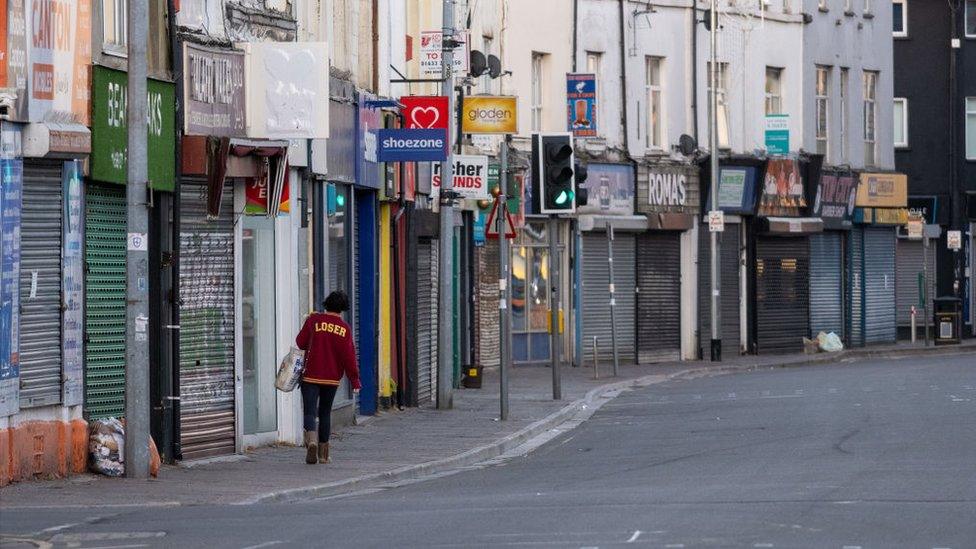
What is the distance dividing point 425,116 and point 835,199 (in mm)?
26344

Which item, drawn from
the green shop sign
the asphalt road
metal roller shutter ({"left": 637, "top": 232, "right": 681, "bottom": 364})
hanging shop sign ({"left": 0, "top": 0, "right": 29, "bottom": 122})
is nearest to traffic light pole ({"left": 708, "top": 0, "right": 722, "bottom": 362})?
metal roller shutter ({"left": 637, "top": 232, "right": 681, "bottom": 364})

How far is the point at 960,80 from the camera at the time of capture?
59062mm

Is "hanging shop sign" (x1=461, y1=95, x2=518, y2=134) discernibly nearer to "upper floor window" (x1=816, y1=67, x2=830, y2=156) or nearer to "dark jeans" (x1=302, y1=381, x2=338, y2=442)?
"dark jeans" (x1=302, y1=381, x2=338, y2=442)

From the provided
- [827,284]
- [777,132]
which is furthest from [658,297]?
[827,284]

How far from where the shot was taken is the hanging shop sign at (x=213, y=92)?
20219mm

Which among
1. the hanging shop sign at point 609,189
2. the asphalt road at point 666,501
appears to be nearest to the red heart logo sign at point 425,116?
the asphalt road at point 666,501

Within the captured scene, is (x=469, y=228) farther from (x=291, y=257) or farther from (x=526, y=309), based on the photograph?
(x=291, y=257)

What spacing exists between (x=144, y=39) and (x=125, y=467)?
3.66 metres

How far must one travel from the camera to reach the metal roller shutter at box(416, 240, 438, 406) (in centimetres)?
3047

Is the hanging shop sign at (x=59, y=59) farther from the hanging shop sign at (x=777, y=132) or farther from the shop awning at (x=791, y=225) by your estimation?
the shop awning at (x=791, y=225)

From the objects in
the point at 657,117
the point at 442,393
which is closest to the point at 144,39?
the point at 442,393

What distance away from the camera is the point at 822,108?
171 feet

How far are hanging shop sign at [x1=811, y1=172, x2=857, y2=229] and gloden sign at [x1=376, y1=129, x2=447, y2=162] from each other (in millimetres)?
25882

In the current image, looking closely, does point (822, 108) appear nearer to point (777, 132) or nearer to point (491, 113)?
point (777, 132)
